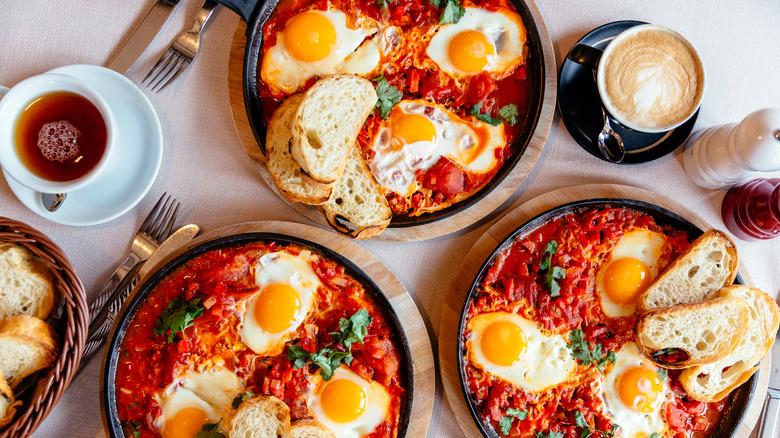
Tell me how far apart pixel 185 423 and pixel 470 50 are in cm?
300

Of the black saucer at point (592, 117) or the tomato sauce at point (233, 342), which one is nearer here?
the tomato sauce at point (233, 342)

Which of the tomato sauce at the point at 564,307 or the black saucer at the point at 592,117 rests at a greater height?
the black saucer at the point at 592,117

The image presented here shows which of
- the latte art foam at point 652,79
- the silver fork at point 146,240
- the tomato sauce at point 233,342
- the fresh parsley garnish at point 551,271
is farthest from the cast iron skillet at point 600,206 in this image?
the silver fork at point 146,240

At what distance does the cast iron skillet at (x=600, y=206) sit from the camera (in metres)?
3.61

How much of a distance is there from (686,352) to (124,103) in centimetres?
407

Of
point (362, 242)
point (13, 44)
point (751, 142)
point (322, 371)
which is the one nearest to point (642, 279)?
point (751, 142)

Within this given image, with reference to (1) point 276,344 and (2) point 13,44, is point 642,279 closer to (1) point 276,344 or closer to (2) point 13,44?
(1) point 276,344

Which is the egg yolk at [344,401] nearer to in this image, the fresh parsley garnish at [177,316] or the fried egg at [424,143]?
the fresh parsley garnish at [177,316]

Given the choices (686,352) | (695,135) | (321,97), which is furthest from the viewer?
(695,135)

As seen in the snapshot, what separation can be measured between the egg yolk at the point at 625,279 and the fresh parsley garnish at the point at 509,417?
99cm

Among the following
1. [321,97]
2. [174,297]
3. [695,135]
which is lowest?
[174,297]

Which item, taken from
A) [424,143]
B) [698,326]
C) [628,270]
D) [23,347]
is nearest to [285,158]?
[424,143]

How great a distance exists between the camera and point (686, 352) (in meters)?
3.68

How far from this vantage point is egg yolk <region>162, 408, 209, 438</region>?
3.40 m
